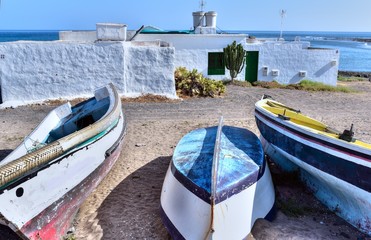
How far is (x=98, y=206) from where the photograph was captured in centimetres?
636

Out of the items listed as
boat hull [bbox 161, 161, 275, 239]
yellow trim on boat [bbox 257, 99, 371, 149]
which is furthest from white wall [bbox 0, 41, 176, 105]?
boat hull [bbox 161, 161, 275, 239]

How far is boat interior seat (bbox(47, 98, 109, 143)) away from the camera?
803 cm

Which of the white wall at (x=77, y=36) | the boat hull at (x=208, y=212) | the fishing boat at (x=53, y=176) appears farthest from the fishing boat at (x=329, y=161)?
the white wall at (x=77, y=36)

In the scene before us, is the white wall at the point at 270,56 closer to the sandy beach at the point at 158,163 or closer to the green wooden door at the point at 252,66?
the green wooden door at the point at 252,66

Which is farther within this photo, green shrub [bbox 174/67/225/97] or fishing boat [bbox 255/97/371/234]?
green shrub [bbox 174/67/225/97]

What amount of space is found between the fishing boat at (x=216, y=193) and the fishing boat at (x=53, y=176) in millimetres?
1406

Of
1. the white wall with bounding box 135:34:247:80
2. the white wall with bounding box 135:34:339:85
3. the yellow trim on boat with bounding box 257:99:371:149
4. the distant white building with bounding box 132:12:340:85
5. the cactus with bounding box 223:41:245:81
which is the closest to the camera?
the yellow trim on boat with bounding box 257:99:371:149

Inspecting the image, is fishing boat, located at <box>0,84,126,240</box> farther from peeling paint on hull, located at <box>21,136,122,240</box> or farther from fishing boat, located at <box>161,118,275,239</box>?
fishing boat, located at <box>161,118,275,239</box>

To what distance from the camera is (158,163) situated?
26.8 ft

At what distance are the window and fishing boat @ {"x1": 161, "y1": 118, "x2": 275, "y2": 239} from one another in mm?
12874

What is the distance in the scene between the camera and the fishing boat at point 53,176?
14.7ft

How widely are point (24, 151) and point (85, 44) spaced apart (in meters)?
7.99

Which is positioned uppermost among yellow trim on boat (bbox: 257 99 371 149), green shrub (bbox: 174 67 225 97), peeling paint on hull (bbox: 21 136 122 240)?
yellow trim on boat (bbox: 257 99 371 149)

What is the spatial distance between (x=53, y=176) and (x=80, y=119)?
3466 mm
